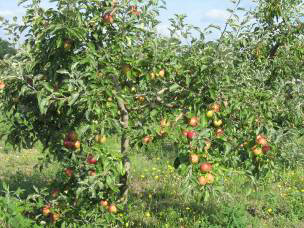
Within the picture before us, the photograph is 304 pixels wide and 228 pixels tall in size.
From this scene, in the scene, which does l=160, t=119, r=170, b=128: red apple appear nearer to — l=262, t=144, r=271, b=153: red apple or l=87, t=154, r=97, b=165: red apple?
l=87, t=154, r=97, b=165: red apple

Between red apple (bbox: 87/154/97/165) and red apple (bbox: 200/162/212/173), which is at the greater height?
red apple (bbox: 200/162/212/173)

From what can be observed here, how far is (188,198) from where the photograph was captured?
5719mm

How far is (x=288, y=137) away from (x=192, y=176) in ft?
2.94

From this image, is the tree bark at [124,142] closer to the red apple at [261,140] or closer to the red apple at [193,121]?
the red apple at [193,121]

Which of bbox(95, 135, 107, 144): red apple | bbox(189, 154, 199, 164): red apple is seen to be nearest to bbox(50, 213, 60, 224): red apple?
bbox(95, 135, 107, 144): red apple

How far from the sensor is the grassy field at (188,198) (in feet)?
16.0

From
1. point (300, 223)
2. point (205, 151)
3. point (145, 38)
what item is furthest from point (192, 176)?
point (300, 223)

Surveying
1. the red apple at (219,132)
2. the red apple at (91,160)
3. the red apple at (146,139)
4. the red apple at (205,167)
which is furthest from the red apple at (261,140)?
the red apple at (91,160)

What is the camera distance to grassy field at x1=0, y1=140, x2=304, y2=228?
4891mm

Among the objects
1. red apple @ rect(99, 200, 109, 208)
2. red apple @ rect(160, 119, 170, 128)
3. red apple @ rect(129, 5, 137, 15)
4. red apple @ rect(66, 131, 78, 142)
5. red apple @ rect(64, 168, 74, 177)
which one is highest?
red apple @ rect(129, 5, 137, 15)

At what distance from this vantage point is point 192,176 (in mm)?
3014

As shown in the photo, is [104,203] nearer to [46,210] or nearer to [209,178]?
[46,210]

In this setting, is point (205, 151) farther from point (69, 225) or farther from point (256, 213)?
point (256, 213)

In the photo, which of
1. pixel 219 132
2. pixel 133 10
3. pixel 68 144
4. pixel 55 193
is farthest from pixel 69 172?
pixel 133 10
